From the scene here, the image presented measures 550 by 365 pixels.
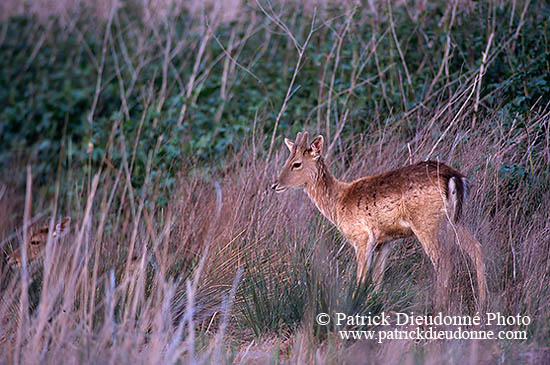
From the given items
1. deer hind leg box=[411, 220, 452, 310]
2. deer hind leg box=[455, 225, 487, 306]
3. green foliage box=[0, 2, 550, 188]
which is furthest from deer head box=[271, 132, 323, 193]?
deer hind leg box=[455, 225, 487, 306]

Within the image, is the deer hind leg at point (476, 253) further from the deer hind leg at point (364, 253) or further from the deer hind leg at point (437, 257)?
the deer hind leg at point (364, 253)

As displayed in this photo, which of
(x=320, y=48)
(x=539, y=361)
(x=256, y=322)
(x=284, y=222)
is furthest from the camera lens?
(x=320, y=48)

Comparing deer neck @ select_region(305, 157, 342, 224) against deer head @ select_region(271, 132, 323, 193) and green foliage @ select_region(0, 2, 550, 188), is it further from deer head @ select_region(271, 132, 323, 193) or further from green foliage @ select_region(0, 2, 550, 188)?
green foliage @ select_region(0, 2, 550, 188)

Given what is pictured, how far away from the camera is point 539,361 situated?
14.4 ft

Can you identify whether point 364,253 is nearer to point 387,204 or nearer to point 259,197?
Answer: point 387,204

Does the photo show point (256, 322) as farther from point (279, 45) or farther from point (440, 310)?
point (279, 45)

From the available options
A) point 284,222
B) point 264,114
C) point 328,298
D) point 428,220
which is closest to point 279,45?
point 264,114

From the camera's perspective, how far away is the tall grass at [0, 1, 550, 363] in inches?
183

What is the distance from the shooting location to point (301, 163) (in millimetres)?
6773

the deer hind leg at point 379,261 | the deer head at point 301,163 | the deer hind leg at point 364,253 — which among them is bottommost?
the deer hind leg at point 379,261

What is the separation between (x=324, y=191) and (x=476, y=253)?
1.66 m

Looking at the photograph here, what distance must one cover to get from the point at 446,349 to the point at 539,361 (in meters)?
0.55

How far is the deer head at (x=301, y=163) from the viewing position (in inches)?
265

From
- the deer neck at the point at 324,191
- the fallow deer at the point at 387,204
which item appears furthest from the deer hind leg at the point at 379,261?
the deer neck at the point at 324,191
